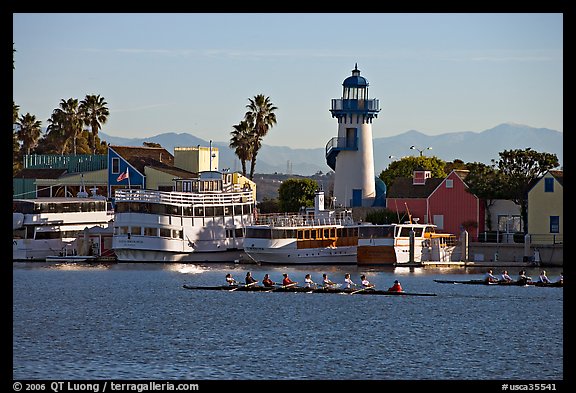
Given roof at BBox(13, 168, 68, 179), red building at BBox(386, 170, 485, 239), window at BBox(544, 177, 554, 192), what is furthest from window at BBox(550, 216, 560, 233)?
roof at BBox(13, 168, 68, 179)

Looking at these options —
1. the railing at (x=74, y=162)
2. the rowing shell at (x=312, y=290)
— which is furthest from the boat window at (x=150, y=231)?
the railing at (x=74, y=162)

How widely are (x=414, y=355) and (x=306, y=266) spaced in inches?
1730

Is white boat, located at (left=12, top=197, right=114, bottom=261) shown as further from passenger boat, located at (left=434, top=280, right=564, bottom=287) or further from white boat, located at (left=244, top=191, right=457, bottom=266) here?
passenger boat, located at (left=434, top=280, right=564, bottom=287)

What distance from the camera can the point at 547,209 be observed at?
8812cm

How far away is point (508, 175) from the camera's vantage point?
93438 mm

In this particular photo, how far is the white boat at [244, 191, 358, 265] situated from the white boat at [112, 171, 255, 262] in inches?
166

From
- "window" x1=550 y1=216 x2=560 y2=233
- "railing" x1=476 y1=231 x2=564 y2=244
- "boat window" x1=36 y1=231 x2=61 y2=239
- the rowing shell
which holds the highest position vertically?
"window" x1=550 y1=216 x2=560 y2=233

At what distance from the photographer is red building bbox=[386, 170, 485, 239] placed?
9444 centimetres

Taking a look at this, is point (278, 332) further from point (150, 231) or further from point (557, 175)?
point (557, 175)

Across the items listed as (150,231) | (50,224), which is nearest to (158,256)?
(150,231)

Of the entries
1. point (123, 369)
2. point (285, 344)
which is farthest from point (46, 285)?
point (123, 369)

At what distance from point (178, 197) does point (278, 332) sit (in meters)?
40.2
